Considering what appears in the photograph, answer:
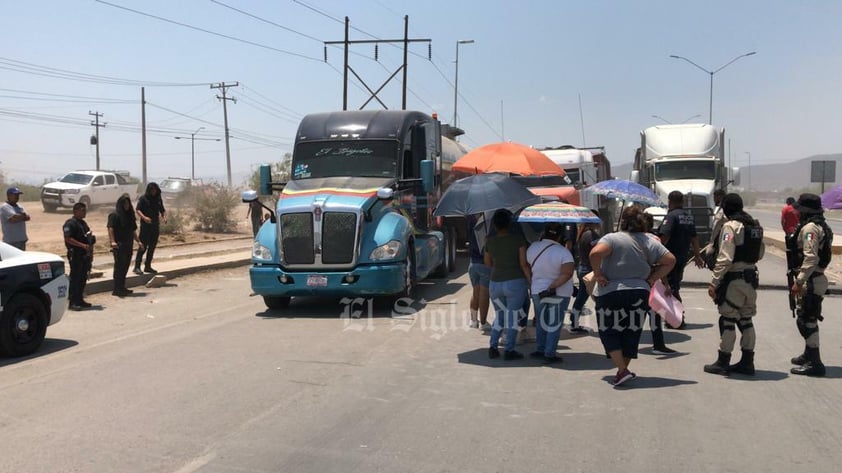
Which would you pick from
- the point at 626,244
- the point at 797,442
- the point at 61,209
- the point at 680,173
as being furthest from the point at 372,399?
the point at 61,209

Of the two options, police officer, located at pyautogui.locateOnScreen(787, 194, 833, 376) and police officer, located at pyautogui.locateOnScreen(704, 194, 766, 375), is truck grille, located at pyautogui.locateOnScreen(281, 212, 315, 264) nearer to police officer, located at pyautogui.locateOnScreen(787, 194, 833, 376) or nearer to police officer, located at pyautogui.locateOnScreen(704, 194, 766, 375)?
police officer, located at pyautogui.locateOnScreen(704, 194, 766, 375)

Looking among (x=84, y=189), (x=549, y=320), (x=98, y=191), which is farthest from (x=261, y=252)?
(x=98, y=191)

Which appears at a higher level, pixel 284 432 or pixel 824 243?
pixel 824 243

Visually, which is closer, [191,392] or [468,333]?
[191,392]

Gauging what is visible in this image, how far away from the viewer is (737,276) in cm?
723

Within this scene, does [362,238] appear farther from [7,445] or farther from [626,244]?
[7,445]

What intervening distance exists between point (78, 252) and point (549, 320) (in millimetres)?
7786

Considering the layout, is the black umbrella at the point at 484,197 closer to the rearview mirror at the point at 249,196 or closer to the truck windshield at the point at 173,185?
the rearview mirror at the point at 249,196

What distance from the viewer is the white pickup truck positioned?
3428 centimetres

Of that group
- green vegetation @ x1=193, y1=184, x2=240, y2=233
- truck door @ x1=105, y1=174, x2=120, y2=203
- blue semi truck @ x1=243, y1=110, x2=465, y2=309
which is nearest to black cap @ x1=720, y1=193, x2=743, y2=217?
blue semi truck @ x1=243, y1=110, x2=465, y2=309

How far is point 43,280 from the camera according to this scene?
29.9 feet

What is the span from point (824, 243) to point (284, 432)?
5286 millimetres

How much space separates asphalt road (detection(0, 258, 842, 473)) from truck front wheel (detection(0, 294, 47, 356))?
21cm

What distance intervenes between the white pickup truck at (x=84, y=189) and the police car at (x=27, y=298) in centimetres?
2538
